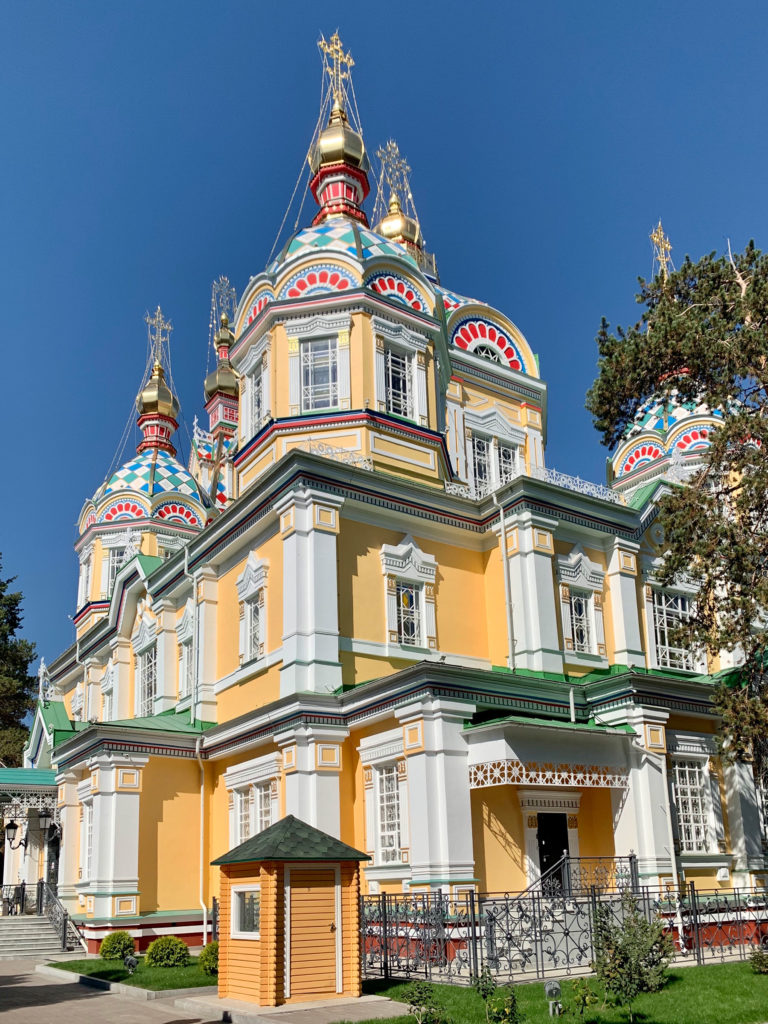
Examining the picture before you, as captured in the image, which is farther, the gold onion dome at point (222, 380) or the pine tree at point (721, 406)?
the gold onion dome at point (222, 380)

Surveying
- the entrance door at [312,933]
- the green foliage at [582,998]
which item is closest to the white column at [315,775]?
the entrance door at [312,933]

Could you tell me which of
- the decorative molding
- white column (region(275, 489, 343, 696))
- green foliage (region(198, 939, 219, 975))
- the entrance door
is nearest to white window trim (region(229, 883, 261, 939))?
the entrance door

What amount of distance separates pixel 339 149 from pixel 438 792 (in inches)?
672

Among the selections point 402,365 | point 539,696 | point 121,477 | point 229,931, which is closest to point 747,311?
point 539,696

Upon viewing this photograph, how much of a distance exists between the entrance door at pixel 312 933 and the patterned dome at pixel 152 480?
2121 centimetres

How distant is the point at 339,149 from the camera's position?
25.2 m

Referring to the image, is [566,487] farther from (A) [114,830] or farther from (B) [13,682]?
(B) [13,682]

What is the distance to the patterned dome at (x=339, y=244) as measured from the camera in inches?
824

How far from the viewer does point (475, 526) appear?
19375 millimetres

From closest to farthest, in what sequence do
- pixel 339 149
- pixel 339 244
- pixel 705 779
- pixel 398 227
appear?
pixel 705 779
pixel 339 244
pixel 339 149
pixel 398 227

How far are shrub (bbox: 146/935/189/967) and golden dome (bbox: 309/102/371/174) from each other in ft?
59.5

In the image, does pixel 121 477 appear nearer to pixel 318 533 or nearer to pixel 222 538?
pixel 222 538

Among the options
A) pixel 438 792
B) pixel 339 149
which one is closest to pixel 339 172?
pixel 339 149

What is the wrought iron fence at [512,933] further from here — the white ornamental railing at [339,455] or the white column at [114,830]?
the white ornamental railing at [339,455]
